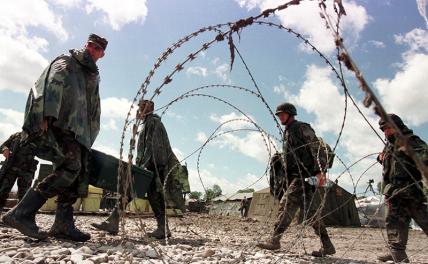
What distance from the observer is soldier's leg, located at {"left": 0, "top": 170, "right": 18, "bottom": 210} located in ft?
17.1

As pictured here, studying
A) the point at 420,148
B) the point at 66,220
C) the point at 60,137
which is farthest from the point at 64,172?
the point at 420,148

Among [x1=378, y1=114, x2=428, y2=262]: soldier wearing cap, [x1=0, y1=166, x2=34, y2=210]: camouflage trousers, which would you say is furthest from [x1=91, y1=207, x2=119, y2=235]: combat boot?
[x1=378, y1=114, x2=428, y2=262]: soldier wearing cap

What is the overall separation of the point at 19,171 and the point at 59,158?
2579mm

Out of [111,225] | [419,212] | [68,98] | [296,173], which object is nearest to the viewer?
[68,98]

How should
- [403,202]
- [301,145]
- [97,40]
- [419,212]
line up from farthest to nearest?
1. [301,145]
2. [403,202]
3. [419,212]
4. [97,40]

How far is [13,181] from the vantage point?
5.39 m

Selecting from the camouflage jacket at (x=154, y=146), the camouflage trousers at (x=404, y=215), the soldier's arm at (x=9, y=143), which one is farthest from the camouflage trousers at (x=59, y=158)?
the camouflage trousers at (x=404, y=215)

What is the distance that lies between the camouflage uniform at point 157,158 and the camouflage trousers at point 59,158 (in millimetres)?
1623

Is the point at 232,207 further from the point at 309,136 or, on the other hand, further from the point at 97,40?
the point at 97,40

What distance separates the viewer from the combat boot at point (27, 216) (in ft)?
10.6

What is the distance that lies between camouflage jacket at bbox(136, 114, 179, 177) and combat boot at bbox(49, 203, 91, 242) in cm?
144

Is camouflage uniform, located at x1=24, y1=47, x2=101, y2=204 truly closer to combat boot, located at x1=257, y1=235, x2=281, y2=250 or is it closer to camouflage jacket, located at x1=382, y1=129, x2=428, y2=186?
combat boot, located at x1=257, y1=235, x2=281, y2=250

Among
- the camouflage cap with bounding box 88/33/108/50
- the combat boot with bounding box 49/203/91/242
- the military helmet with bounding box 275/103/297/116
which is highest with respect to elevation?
the camouflage cap with bounding box 88/33/108/50

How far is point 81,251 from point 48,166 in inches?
276
